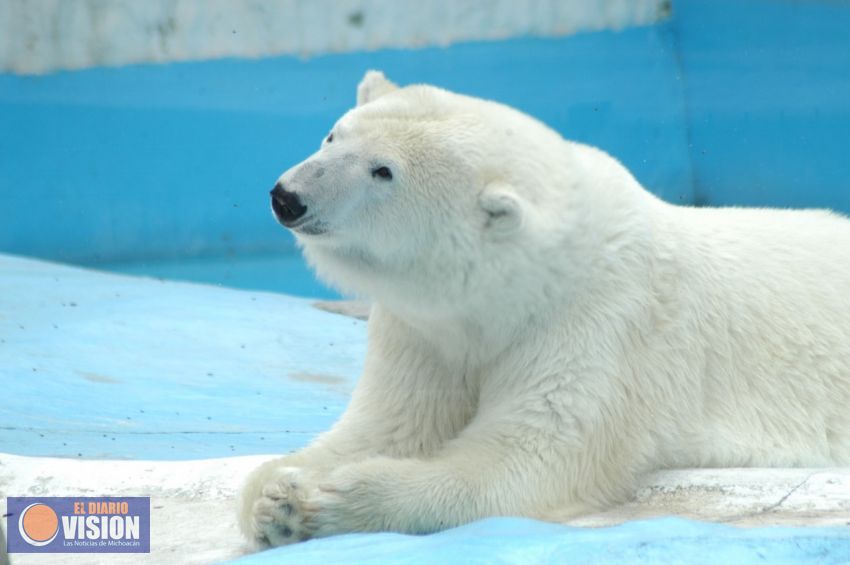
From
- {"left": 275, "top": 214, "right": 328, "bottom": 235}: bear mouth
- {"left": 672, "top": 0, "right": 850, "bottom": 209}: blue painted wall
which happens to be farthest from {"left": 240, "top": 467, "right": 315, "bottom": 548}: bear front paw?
{"left": 672, "top": 0, "right": 850, "bottom": 209}: blue painted wall

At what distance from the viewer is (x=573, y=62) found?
25.4 ft

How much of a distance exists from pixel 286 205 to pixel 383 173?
0.24 m

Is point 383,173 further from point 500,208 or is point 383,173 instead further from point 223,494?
point 223,494

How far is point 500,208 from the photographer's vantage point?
8.98 ft

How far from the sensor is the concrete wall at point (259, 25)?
749cm

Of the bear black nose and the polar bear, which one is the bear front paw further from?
the bear black nose

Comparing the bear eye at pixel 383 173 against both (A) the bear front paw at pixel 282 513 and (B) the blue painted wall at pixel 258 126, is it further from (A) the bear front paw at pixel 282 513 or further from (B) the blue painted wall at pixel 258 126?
(B) the blue painted wall at pixel 258 126

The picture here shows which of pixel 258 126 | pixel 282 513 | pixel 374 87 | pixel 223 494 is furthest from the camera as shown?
pixel 258 126

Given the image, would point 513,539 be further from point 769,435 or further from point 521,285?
point 769,435

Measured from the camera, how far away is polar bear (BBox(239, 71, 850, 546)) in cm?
270

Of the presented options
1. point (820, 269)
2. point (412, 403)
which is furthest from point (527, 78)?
point (412, 403)

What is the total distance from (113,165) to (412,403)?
514cm
